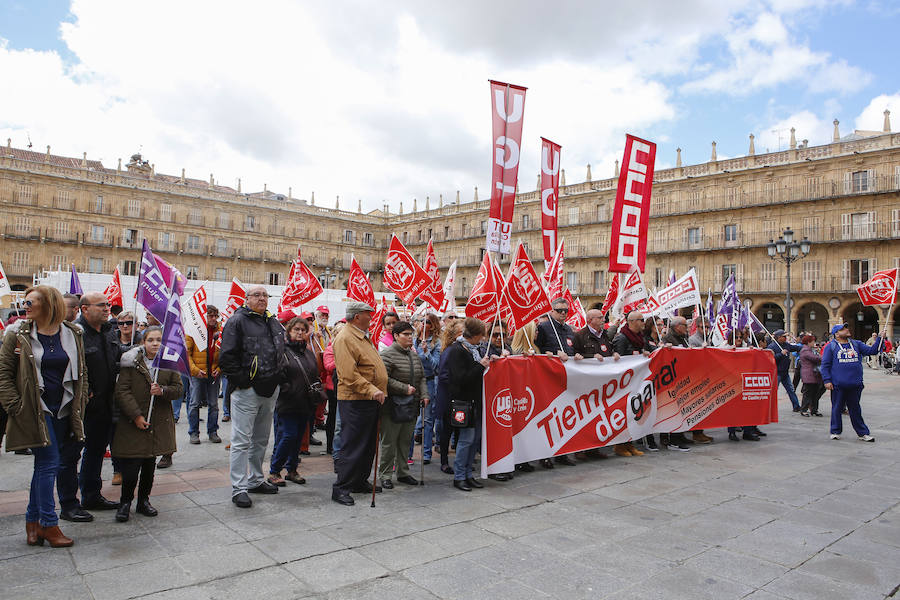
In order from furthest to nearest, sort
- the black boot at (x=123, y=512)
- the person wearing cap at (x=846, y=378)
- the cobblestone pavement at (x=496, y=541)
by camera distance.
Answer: the person wearing cap at (x=846, y=378) → the black boot at (x=123, y=512) → the cobblestone pavement at (x=496, y=541)

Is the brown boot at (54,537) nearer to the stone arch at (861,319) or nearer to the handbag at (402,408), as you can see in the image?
the handbag at (402,408)

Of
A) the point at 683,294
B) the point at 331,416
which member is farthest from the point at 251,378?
the point at 683,294

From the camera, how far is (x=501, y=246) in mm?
8266

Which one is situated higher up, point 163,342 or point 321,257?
point 321,257

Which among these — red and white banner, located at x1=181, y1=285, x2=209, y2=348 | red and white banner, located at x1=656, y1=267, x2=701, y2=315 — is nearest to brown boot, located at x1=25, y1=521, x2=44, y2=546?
red and white banner, located at x1=181, y1=285, x2=209, y2=348

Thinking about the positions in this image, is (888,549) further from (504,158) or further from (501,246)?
(504,158)

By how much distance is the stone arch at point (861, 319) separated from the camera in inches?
1277

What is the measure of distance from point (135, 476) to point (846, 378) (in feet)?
28.8

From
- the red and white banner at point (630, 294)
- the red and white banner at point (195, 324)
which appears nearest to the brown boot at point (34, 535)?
the red and white banner at point (195, 324)

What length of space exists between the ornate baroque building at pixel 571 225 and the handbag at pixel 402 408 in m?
27.7

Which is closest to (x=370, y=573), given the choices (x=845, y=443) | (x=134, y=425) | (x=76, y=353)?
(x=134, y=425)

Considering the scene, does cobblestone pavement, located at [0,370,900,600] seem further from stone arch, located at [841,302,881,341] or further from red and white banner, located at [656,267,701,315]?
stone arch, located at [841,302,881,341]

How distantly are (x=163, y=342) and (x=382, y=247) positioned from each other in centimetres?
5581

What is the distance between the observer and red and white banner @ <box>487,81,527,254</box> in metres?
8.33
